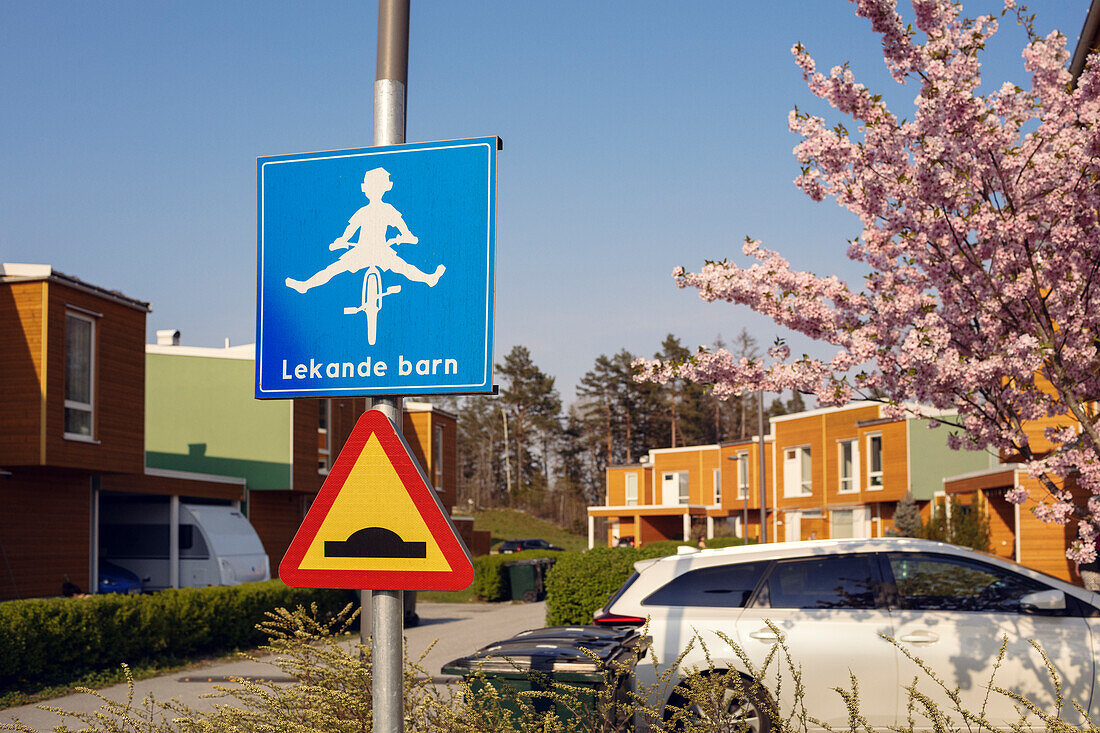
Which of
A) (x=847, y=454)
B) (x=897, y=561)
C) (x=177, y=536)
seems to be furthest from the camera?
(x=847, y=454)

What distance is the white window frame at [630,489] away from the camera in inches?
2869

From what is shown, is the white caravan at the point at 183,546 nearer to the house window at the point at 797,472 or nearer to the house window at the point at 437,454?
the house window at the point at 437,454

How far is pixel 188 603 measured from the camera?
1686 cm

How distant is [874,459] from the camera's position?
45.3 meters

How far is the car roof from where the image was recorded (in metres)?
8.31

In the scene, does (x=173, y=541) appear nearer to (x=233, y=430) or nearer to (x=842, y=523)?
(x=233, y=430)

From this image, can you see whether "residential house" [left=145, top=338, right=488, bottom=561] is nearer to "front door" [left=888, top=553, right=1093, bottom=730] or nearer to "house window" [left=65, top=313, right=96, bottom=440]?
"house window" [left=65, top=313, right=96, bottom=440]

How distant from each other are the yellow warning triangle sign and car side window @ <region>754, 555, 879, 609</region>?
17.4 feet

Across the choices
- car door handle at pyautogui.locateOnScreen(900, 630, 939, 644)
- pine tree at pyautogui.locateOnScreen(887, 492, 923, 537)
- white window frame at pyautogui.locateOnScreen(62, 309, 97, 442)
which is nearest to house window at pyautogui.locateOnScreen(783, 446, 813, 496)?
pine tree at pyautogui.locateOnScreen(887, 492, 923, 537)

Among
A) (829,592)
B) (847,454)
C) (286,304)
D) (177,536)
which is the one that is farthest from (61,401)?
(847,454)

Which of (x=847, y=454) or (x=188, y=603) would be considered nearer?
(x=188, y=603)

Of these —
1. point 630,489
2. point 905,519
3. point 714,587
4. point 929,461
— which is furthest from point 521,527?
point 714,587

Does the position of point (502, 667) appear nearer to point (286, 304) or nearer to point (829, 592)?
point (286, 304)

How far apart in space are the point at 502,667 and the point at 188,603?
12596 mm
